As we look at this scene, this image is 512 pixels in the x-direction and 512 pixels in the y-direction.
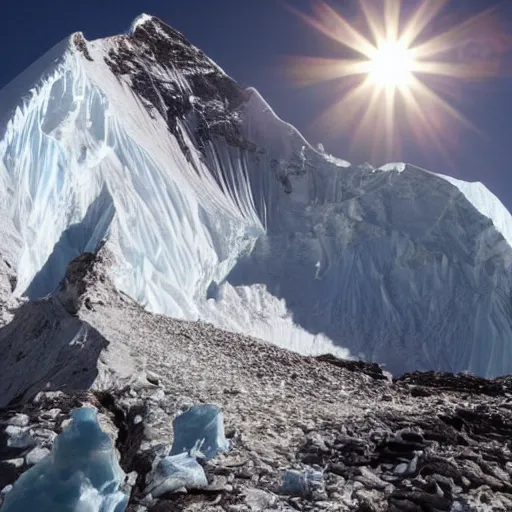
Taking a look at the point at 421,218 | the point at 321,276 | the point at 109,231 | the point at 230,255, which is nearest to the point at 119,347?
the point at 109,231

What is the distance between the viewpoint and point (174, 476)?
4.61 metres

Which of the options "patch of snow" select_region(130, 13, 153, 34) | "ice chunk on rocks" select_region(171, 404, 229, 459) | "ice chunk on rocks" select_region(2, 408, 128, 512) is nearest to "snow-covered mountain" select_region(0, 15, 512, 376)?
"patch of snow" select_region(130, 13, 153, 34)

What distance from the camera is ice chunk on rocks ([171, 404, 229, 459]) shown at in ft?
17.2

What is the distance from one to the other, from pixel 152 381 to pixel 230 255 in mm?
30564

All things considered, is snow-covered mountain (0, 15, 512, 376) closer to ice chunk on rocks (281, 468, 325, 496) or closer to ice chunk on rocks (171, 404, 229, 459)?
ice chunk on rocks (171, 404, 229, 459)

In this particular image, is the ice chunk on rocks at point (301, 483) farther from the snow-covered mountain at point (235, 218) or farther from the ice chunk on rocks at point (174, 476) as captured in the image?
the snow-covered mountain at point (235, 218)

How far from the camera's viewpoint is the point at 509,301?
42.1 meters

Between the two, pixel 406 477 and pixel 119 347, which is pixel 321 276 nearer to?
pixel 119 347

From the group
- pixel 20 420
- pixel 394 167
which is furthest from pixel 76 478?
pixel 394 167

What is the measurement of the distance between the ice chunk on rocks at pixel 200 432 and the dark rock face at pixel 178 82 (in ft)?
138

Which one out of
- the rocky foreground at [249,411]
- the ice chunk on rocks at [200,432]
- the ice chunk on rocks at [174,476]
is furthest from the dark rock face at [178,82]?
the ice chunk on rocks at [174,476]

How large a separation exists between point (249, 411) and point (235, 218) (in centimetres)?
3334

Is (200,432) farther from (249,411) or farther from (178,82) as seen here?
(178,82)

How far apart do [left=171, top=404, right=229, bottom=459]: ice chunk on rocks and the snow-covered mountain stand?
765 inches
